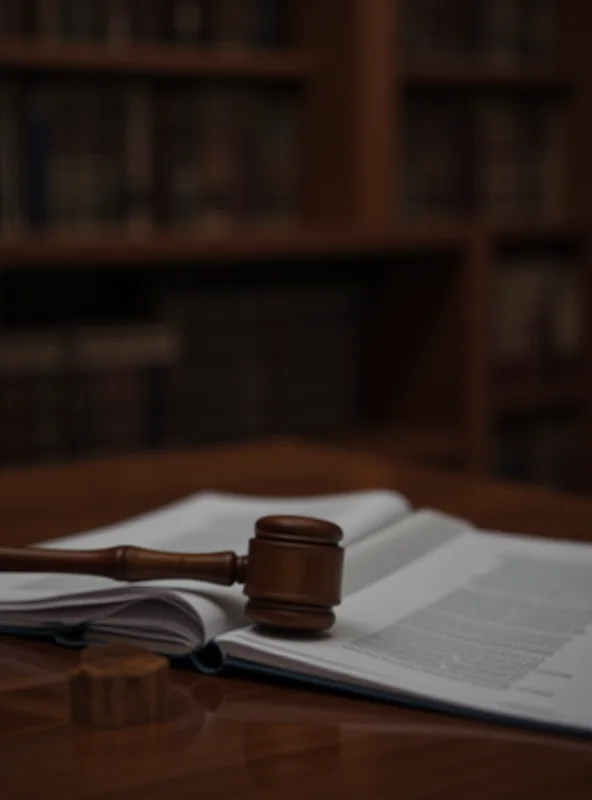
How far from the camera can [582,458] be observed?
3.08 meters

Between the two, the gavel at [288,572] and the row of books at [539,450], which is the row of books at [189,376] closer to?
the row of books at [539,450]

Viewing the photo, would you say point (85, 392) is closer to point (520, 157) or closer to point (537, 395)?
point (537, 395)

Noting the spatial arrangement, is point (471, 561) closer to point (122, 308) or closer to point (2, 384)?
point (2, 384)

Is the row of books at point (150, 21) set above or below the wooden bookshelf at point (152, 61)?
above

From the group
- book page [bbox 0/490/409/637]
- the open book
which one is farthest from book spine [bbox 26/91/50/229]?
the open book

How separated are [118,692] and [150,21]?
2093mm

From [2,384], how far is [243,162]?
651 millimetres

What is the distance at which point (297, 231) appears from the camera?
260cm

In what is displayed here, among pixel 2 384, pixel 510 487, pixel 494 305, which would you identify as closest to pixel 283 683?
pixel 510 487

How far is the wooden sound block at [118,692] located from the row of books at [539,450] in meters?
2.33

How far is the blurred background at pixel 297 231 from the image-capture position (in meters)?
2.47

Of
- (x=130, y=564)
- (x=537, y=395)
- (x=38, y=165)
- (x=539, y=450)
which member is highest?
(x=38, y=165)

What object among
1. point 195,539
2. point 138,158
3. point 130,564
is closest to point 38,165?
point 138,158

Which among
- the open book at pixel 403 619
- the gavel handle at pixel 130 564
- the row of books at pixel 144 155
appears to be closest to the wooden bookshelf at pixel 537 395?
the row of books at pixel 144 155
